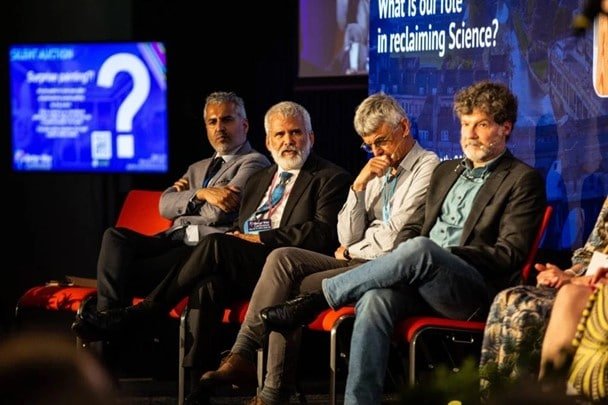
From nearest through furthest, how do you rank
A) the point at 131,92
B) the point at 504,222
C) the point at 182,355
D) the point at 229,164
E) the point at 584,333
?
the point at 584,333 < the point at 504,222 < the point at 182,355 < the point at 229,164 < the point at 131,92

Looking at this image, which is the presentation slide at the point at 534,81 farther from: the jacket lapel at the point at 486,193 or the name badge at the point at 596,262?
the name badge at the point at 596,262

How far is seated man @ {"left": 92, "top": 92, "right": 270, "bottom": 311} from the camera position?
5242 mm

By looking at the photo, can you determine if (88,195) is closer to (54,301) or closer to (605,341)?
(54,301)

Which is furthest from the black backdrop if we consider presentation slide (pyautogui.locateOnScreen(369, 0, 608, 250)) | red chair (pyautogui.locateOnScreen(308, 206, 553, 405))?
red chair (pyautogui.locateOnScreen(308, 206, 553, 405))

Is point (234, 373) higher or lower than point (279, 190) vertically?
lower

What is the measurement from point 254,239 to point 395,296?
1.22 m

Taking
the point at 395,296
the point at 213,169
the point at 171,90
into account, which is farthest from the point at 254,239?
the point at 171,90

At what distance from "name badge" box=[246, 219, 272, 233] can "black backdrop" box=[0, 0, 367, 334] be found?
253 cm

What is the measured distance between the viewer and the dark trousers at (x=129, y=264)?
519 cm

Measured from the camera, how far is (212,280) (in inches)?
193

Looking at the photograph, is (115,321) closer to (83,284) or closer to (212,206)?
(83,284)

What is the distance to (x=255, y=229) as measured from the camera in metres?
5.36

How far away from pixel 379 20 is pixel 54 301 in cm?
216

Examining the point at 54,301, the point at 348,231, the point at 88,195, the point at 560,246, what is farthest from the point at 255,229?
the point at 88,195
